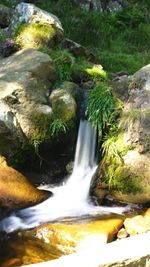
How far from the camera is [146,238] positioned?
2.38 metres

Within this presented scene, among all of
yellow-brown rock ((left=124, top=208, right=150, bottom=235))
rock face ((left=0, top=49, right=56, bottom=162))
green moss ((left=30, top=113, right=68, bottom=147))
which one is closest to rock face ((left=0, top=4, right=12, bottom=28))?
rock face ((left=0, top=49, right=56, bottom=162))

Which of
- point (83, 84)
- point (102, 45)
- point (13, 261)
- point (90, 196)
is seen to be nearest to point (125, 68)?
point (102, 45)

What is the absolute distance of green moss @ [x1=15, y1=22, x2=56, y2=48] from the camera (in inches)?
388

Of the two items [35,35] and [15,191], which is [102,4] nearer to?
[35,35]

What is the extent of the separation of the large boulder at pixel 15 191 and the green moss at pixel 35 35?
4032mm

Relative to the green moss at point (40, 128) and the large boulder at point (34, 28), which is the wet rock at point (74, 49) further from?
the green moss at point (40, 128)

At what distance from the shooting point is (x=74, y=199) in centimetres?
684

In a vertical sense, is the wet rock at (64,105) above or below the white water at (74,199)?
above

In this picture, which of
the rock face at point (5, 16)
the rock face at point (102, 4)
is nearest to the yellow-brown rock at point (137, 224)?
the rock face at point (5, 16)

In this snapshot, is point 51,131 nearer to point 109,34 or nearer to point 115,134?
point 115,134

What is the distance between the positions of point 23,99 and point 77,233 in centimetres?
267

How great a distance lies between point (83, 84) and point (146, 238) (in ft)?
21.6

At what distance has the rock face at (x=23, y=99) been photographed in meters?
6.96

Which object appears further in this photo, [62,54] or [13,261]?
[62,54]
